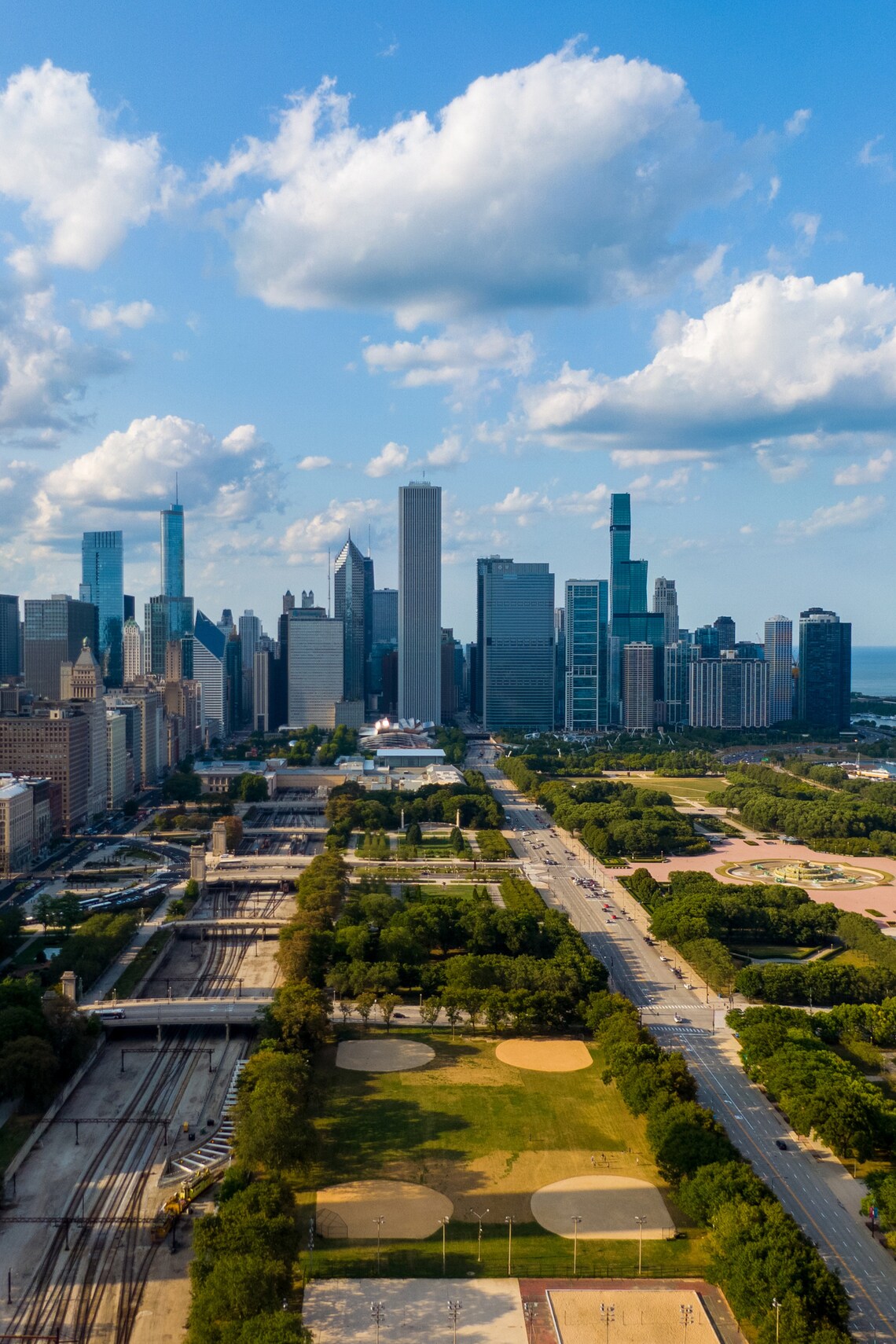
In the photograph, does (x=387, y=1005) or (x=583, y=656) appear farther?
(x=583, y=656)

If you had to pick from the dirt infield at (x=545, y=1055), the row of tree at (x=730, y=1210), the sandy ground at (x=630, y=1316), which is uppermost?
the row of tree at (x=730, y=1210)

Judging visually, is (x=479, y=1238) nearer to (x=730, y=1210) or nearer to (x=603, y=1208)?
(x=603, y=1208)

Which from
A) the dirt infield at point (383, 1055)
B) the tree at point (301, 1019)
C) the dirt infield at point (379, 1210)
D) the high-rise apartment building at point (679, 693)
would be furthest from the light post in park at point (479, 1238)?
the high-rise apartment building at point (679, 693)

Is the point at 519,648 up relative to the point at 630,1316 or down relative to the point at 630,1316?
up

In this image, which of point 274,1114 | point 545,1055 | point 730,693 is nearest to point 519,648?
point 730,693

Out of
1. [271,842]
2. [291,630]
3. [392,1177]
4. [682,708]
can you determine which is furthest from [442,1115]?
[682,708]

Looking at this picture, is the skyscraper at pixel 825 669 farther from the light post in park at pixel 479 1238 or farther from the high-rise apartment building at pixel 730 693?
the light post in park at pixel 479 1238
